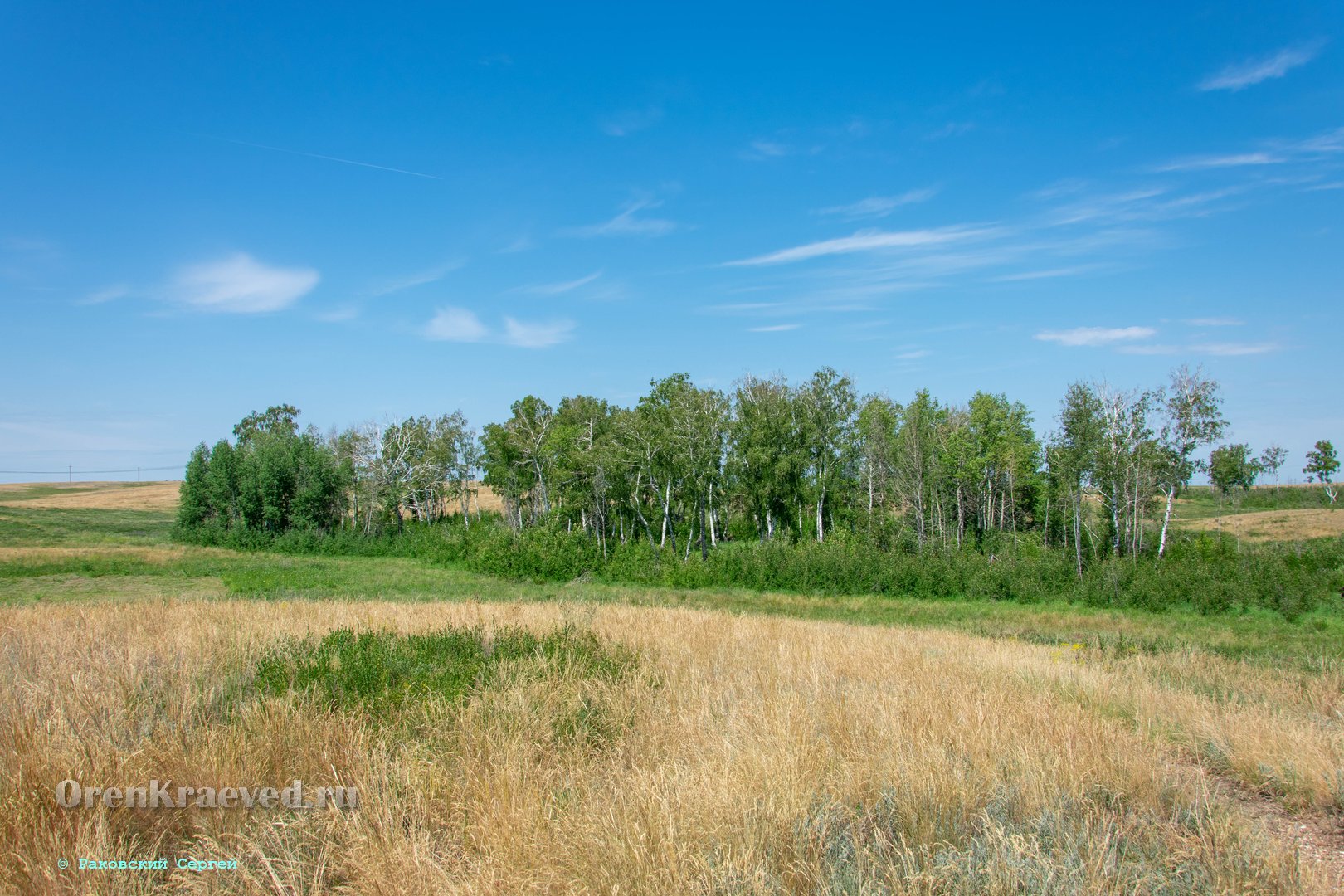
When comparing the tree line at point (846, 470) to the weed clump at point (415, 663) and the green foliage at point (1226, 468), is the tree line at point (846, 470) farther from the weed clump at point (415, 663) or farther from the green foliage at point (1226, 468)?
the weed clump at point (415, 663)

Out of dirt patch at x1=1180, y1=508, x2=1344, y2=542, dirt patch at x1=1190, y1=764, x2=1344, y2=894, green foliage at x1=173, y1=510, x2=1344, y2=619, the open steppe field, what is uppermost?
the open steppe field

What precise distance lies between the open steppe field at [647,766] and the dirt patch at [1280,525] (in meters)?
48.9

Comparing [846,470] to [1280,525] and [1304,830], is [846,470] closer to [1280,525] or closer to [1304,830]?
[1280,525]

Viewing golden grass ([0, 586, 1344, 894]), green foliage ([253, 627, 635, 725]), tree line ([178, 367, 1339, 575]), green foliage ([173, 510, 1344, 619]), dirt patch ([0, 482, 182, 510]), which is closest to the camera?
golden grass ([0, 586, 1344, 894])

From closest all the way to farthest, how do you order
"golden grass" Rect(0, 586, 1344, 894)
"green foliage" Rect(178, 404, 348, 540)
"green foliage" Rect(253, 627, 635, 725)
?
1. "golden grass" Rect(0, 586, 1344, 894)
2. "green foliage" Rect(253, 627, 635, 725)
3. "green foliage" Rect(178, 404, 348, 540)

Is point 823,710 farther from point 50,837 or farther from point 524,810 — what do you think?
point 50,837

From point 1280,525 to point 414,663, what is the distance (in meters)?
67.4

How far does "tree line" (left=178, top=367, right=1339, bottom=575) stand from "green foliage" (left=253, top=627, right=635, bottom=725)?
124ft

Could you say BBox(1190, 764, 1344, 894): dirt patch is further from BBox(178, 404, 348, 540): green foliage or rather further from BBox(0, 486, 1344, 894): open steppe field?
BBox(178, 404, 348, 540): green foliage

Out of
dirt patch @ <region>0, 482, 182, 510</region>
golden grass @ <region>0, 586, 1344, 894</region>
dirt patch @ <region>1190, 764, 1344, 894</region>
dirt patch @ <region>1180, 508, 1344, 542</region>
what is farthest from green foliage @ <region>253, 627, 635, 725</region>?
dirt patch @ <region>0, 482, 182, 510</region>

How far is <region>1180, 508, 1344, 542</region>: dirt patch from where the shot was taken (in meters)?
47.7

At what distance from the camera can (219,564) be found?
1946 inches

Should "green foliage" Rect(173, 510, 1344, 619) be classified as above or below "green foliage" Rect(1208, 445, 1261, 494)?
below

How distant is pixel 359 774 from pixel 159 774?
1463 millimetres
